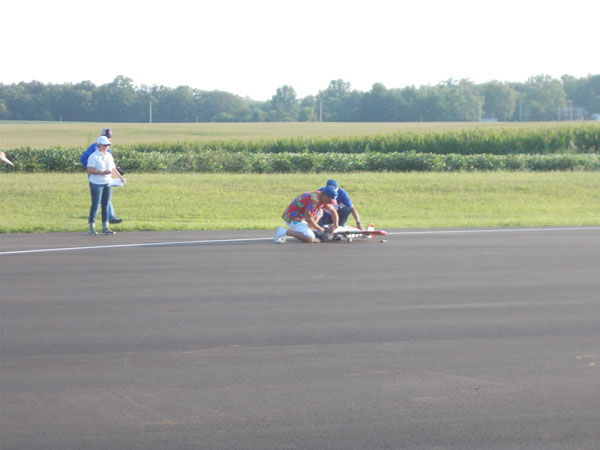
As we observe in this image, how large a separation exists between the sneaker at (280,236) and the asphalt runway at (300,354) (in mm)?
2601

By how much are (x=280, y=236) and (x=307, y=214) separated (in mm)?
770

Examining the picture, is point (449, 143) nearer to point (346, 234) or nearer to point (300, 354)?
point (346, 234)

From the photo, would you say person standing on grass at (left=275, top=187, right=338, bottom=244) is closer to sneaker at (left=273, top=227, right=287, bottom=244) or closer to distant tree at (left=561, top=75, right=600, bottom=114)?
sneaker at (left=273, top=227, right=287, bottom=244)

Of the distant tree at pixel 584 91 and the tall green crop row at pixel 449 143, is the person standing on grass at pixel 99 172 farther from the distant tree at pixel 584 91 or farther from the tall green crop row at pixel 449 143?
the distant tree at pixel 584 91

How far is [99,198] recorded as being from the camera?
A: 625 inches

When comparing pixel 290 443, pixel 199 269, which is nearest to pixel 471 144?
pixel 199 269

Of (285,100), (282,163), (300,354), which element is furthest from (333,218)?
(285,100)

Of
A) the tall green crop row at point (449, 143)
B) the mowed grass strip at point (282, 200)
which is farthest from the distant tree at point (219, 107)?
the mowed grass strip at point (282, 200)

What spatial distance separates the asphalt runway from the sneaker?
8.53 ft

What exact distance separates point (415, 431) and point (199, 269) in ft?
22.5

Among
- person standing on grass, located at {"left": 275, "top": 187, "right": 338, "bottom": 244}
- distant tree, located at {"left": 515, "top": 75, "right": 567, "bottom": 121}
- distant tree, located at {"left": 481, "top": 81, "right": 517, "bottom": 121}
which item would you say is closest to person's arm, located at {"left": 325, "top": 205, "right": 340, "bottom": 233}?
person standing on grass, located at {"left": 275, "top": 187, "right": 338, "bottom": 244}

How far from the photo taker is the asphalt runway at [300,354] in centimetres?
472

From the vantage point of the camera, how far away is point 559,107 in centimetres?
13962

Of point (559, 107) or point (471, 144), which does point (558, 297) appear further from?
point (559, 107)
